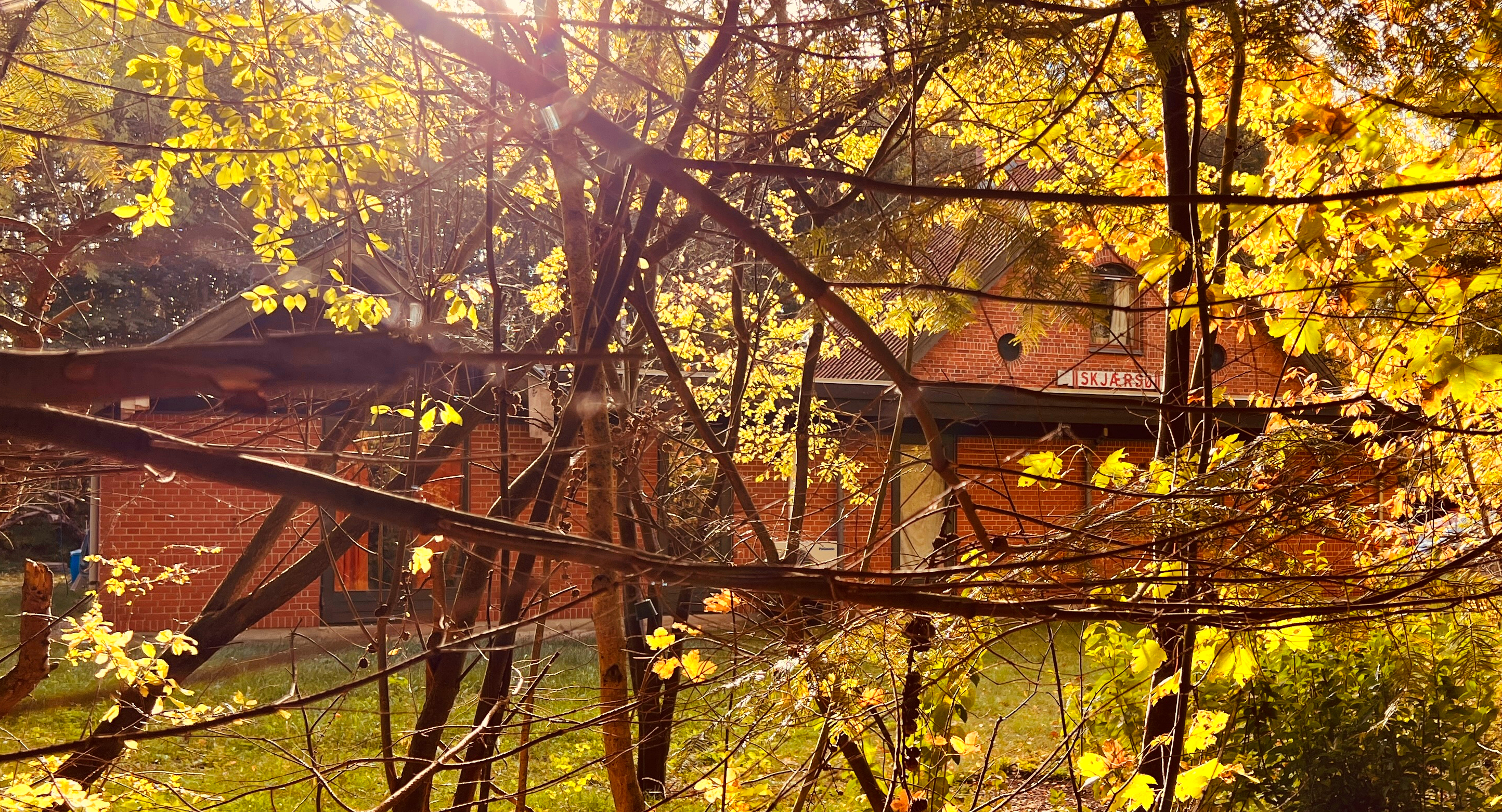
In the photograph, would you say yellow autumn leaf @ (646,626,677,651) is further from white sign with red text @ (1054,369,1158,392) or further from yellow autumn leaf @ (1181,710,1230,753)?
white sign with red text @ (1054,369,1158,392)

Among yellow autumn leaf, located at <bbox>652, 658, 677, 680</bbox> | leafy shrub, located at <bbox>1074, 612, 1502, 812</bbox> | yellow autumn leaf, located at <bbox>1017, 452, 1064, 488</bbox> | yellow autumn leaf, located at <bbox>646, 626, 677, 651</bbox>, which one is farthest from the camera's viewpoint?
leafy shrub, located at <bbox>1074, 612, 1502, 812</bbox>

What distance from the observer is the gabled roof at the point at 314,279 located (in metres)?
4.05

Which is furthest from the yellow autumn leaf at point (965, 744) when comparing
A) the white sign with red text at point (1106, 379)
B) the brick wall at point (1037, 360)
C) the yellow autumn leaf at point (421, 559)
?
the white sign with red text at point (1106, 379)

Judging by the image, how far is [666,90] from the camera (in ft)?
9.47

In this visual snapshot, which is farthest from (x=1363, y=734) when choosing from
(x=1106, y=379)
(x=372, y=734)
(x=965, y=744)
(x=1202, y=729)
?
(x=1106, y=379)

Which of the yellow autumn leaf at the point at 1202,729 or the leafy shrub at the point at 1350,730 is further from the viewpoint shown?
the leafy shrub at the point at 1350,730

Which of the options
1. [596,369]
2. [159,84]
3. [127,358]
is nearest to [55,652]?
[159,84]

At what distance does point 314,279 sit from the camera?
4.35 metres

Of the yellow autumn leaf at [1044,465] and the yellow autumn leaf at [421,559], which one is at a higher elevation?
the yellow autumn leaf at [1044,465]

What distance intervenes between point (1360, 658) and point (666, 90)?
4942 mm

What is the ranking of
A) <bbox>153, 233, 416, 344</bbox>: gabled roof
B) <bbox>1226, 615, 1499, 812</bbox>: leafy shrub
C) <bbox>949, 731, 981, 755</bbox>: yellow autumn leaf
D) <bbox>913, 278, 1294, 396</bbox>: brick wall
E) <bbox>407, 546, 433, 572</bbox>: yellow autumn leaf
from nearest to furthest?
<bbox>407, 546, 433, 572</bbox>: yellow autumn leaf, <bbox>949, 731, 981, 755</bbox>: yellow autumn leaf, <bbox>153, 233, 416, 344</bbox>: gabled roof, <bbox>1226, 615, 1499, 812</bbox>: leafy shrub, <bbox>913, 278, 1294, 396</bbox>: brick wall

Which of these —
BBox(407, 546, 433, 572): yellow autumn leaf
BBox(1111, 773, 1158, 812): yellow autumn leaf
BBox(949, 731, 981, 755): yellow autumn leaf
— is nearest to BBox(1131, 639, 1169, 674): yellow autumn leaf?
BBox(1111, 773, 1158, 812): yellow autumn leaf

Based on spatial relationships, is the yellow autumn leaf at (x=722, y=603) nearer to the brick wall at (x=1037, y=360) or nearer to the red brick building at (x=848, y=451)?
the red brick building at (x=848, y=451)

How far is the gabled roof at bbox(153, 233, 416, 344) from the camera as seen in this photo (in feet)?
13.3
